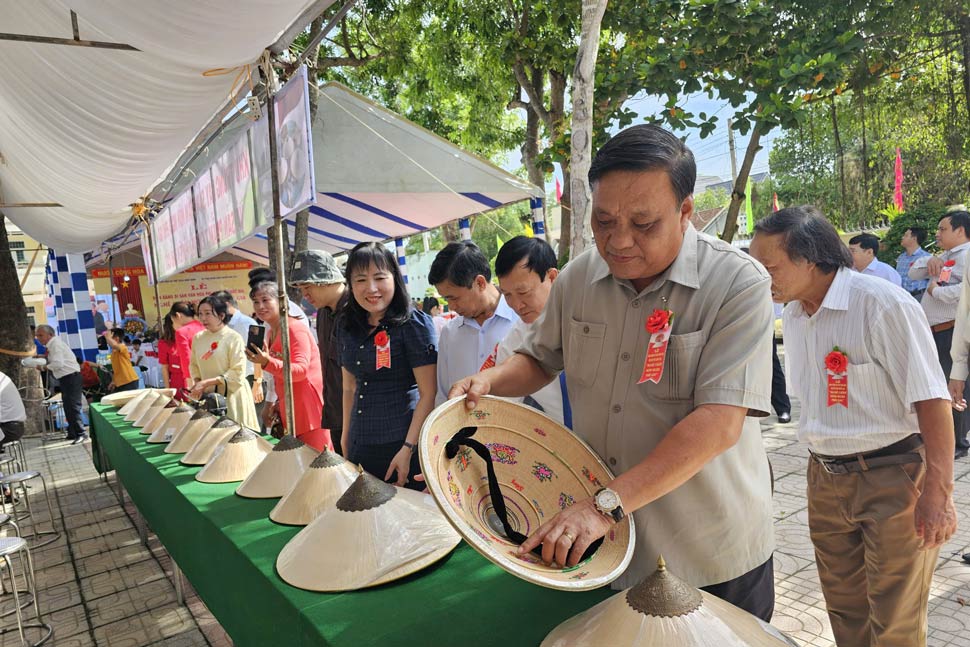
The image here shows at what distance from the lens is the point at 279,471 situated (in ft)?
6.72

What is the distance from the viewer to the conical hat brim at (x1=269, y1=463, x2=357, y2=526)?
169 cm

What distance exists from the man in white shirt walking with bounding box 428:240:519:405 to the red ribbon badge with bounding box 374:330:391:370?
0.71 ft

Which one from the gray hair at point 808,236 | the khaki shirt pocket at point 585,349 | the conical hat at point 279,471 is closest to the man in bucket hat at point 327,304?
the conical hat at point 279,471

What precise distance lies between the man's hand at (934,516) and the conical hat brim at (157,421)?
3403 millimetres

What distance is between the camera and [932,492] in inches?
58.7

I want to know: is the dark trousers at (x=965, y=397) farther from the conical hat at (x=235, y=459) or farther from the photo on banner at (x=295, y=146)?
the conical hat at (x=235, y=459)

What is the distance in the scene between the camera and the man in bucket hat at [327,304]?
2754 mm

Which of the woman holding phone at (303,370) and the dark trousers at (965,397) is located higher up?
the woman holding phone at (303,370)

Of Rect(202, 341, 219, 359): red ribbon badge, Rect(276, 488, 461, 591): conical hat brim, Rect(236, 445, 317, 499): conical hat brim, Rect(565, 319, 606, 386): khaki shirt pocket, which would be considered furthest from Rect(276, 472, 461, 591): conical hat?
Rect(202, 341, 219, 359): red ribbon badge

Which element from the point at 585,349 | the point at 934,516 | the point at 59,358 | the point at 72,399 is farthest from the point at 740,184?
the point at 72,399

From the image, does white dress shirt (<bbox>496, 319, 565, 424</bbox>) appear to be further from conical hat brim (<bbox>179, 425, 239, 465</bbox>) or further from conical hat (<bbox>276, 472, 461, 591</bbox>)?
conical hat brim (<bbox>179, 425, 239, 465</bbox>)

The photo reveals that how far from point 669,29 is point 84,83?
433 centimetres

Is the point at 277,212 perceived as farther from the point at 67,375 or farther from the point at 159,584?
the point at 67,375

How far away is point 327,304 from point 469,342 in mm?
935
